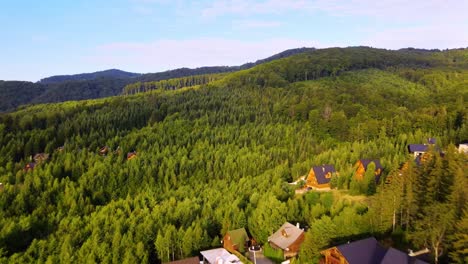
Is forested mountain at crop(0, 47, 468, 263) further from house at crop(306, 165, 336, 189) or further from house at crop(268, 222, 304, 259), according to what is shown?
house at crop(268, 222, 304, 259)

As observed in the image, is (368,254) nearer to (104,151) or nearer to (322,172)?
(322,172)

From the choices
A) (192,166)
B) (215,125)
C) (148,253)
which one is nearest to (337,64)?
(215,125)

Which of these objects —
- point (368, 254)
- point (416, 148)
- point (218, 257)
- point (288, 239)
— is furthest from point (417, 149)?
point (218, 257)

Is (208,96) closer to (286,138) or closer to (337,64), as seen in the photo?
(286,138)

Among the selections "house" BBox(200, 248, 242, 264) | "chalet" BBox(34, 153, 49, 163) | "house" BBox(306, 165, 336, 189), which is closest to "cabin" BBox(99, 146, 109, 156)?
"chalet" BBox(34, 153, 49, 163)

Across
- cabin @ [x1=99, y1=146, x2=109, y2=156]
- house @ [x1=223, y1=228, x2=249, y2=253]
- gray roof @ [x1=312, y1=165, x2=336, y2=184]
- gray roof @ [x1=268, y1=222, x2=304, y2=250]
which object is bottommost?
house @ [x1=223, y1=228, x2=249, y2=253]

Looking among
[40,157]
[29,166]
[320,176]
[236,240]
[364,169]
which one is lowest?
[236,240]
